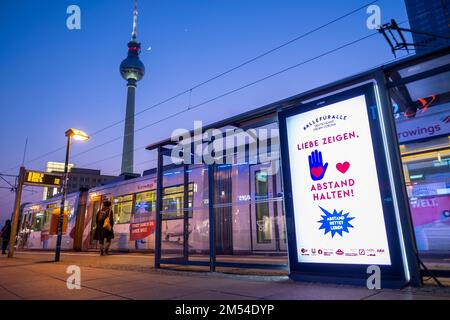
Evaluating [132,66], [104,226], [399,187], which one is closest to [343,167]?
[399,187]

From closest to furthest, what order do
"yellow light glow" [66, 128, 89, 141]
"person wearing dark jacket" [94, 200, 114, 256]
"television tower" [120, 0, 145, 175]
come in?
"person wearing dark jacket" [94, 200, 114, 256] < "yellow light glow" [66, 128, 89, 141] < "television tower" [120, 0, 145, 175]

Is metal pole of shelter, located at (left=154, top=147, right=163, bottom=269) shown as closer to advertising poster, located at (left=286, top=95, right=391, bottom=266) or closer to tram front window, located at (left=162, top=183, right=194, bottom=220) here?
tram front window, located at (left=162, top=183, right=194, bottom=220)

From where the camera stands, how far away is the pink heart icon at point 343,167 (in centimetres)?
394

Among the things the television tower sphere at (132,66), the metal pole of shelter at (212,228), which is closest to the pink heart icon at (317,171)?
the metal pole of shelter at (212,228)

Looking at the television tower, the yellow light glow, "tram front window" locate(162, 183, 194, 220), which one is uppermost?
the television tower

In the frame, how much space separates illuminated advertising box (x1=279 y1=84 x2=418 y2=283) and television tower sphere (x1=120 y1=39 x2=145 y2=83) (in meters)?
84.1

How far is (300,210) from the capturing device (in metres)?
4.32

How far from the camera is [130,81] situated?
81.8 m

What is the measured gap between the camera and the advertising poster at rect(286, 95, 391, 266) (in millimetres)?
3648

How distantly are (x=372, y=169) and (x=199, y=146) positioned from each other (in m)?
3.55

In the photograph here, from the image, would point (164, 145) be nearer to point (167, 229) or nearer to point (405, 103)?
point (167, 229)

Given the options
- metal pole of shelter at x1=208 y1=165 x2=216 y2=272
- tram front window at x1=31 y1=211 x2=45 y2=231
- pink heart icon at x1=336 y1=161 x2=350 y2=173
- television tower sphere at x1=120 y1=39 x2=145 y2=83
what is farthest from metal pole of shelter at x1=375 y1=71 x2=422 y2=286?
television tower sphere at x1=120 y1=39 x2=145 y2=83

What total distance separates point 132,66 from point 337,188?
85.7m

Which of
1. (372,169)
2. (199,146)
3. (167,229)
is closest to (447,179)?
(372,169)
